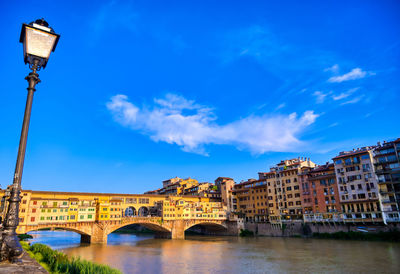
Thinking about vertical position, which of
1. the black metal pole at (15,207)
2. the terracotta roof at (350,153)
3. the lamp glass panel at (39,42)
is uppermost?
the terracotta roof at (350,153)

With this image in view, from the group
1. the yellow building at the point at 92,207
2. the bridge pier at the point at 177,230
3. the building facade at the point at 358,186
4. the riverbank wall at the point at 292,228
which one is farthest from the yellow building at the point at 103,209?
the building facade at the point at 358,186

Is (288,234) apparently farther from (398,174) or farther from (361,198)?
(398,174)

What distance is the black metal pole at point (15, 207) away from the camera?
21.9 feet

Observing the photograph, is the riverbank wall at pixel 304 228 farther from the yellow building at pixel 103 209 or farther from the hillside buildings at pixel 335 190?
the yellow building at pixel 103 209

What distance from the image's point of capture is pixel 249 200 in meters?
85.2

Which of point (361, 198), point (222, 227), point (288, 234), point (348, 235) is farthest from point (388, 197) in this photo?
point (222, 227)

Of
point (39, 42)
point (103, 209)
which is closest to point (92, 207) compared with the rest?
point (103, 209)

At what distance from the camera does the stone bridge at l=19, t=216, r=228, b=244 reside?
56322 millimetres

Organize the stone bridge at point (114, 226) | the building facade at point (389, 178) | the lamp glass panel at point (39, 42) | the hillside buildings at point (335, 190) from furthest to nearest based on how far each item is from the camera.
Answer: the stone bridge at point (114, 226) → the hillside buildings at point (335, 190) → the building facade at point (389, 178) → the lamp glass panel at point (39, 42)

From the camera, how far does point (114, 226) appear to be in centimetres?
6366

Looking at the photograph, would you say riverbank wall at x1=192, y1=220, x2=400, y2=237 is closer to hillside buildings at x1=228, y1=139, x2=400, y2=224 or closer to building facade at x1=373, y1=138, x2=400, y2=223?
hillside buildings at x1=228, y1=139, x2=400, y2=224

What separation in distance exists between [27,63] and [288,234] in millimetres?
72555

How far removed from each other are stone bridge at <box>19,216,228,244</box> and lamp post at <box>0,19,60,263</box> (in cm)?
5608

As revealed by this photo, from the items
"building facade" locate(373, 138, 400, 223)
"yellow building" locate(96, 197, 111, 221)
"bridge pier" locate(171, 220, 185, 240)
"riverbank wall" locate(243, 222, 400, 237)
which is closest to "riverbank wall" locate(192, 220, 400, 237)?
"riverbank wall" locate(243, 222, 400, 237)
